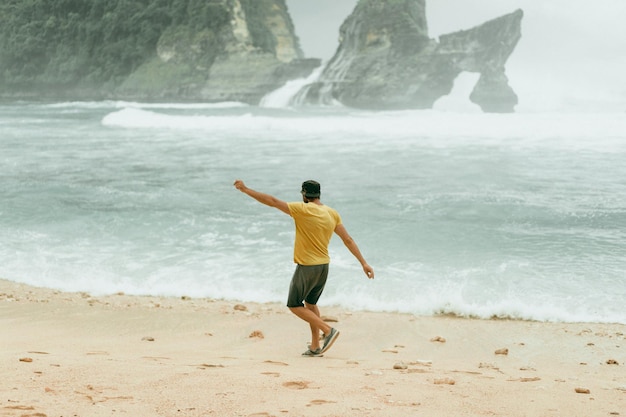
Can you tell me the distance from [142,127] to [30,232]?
2465 cm

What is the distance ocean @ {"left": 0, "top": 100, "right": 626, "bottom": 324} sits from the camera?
8289 mm

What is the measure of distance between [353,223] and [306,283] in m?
6.36

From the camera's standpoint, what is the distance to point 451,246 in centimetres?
1012

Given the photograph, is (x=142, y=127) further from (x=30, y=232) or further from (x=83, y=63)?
(x=83, y=63)

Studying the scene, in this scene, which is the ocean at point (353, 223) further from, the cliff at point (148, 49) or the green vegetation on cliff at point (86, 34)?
the green vegetation on cliff at point (86, 34)

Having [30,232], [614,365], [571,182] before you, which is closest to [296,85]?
[571,182]

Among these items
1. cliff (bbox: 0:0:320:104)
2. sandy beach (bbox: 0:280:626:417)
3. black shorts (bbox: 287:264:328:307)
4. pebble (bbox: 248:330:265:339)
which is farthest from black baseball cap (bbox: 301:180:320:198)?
cliff (bbox: 0:0:320:104)

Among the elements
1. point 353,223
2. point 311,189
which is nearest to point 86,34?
point 353,223

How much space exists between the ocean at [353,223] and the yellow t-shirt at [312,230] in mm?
2558

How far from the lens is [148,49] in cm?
7869

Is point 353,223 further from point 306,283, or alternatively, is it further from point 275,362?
point 275,362

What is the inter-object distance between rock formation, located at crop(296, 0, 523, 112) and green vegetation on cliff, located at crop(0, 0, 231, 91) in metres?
15.7

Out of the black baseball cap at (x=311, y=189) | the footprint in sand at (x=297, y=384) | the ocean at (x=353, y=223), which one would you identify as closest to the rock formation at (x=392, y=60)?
the ocean at (x=353, y=223)

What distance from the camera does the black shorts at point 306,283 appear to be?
5430 mm
